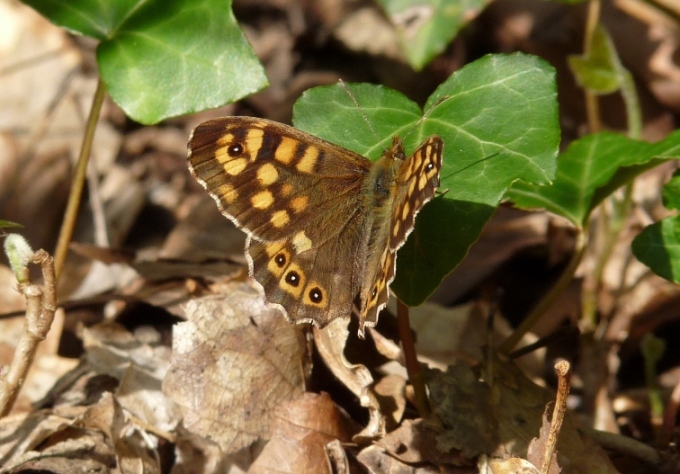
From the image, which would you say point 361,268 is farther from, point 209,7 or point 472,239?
point 209,7

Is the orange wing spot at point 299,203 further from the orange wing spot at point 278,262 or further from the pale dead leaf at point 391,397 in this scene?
the pale dead leaf at point 391,397

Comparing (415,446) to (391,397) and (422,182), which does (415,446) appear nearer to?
(391,397)

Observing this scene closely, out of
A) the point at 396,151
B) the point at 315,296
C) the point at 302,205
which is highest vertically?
the point at 396,151

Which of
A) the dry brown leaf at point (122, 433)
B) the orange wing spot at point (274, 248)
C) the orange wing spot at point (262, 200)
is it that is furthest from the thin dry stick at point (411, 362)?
the dry brown leaf at point (122, 433)

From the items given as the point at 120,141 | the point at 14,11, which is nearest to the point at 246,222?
the point at 120,141

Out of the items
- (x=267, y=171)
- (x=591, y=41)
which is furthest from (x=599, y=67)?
(x=267, y=171)

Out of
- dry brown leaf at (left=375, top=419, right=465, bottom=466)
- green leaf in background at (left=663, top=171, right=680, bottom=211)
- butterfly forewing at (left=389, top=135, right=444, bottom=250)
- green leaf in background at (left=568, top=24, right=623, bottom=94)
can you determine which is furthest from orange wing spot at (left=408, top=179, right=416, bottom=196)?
green leaf in background at (left=568, top=24, right=623, bottom=94)
